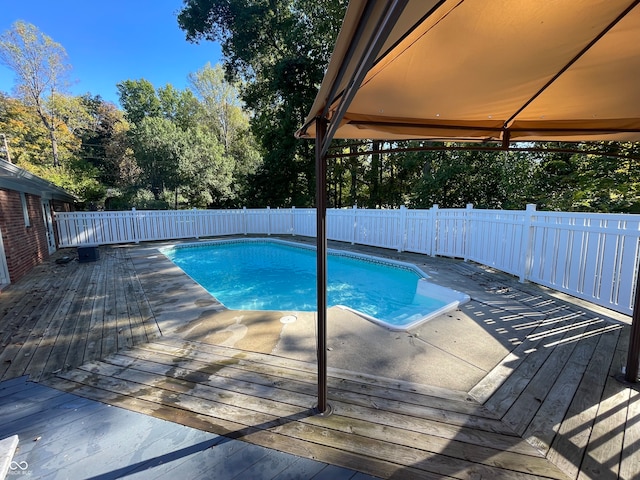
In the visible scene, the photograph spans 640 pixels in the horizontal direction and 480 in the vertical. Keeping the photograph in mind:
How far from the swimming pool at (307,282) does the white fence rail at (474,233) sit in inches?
48.3

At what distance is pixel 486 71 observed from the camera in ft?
5.42

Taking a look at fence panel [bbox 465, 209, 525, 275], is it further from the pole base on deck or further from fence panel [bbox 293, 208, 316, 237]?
fence panel [bbox 293, 208, 316, 237]

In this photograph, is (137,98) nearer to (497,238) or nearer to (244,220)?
(244,220)

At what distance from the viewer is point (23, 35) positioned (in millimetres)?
14438

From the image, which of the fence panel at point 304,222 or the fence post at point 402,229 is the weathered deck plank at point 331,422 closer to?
the fence post at point 402,229

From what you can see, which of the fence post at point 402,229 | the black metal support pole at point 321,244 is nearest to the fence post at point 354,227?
the fence post at point 402,229

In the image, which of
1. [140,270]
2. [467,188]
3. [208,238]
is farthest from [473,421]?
[208,238]

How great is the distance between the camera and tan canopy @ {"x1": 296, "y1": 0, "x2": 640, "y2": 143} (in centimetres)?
117

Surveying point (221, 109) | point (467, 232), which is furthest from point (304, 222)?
point (221, 109)

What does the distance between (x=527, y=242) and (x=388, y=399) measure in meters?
3.92

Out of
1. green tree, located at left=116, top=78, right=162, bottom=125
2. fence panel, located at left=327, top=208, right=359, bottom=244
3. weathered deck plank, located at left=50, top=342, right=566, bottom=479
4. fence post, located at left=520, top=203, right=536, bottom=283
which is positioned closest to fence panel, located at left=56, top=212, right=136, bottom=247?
fence panel, located at left=327, top=208, right=359, bottom=244

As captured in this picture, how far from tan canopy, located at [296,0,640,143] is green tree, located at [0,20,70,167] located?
21770mm

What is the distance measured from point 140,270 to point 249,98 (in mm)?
13031

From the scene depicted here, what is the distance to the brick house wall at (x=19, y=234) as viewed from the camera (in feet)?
16.8
